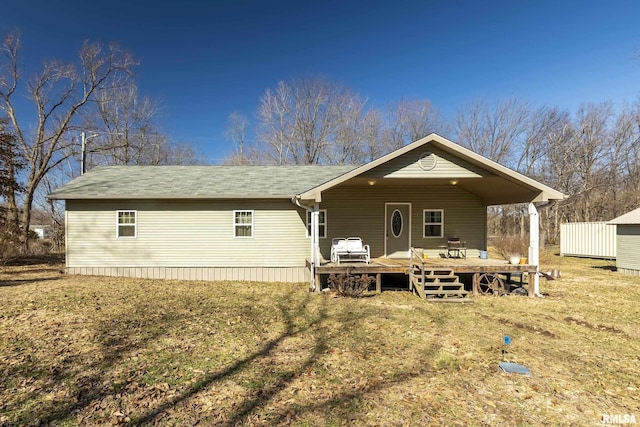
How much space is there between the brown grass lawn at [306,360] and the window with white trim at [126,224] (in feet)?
10.8

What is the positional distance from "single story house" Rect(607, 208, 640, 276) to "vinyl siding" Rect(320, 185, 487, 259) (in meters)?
6.54

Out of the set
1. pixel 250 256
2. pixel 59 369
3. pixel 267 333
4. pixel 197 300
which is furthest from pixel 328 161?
pixel 59 369

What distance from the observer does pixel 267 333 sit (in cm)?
658

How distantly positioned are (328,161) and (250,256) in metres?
21.1

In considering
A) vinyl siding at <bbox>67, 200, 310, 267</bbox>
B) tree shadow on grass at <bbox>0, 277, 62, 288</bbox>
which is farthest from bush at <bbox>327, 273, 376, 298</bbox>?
tree shadow on grass at <bbox>0, 277, 62, 288</bbox>

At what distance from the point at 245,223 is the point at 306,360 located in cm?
777

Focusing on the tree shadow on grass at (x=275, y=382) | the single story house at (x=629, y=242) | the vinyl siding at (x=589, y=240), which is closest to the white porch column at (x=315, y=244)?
the tree shadow on grass at (x=275, y=382)

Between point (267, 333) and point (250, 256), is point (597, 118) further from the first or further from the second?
point (267, 333)

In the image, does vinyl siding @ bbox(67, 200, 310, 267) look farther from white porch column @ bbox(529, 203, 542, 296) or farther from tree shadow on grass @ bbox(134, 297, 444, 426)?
white porch column @ bbox(529, 203, 542, 296)

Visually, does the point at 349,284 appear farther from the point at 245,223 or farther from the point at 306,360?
the point at 245,223

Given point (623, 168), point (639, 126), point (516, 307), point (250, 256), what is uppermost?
point (639, 126)

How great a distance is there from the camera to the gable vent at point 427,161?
32.1 ft

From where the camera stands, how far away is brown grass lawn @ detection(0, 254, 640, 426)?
12.8 feet

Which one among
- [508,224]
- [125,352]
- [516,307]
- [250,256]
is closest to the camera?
[125,352]
